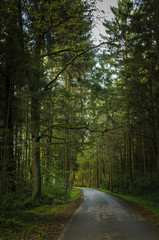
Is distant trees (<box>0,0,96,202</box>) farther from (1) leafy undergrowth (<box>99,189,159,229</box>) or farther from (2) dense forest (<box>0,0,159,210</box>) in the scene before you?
(1) leafy undergrowth (<box>99,189,159,229</box>)

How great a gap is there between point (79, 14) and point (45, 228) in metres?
9.26

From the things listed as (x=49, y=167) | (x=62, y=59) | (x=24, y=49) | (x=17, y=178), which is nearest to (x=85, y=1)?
(x=24, y=49)

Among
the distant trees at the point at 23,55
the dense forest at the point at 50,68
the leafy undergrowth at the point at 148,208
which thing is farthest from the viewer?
the leafy undergrowth at the point at 148,208

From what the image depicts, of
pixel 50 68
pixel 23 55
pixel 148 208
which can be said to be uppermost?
pixel 50 68

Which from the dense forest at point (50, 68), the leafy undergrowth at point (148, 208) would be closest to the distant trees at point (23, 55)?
the dense forest at point (50, 68)

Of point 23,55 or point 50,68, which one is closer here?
point 23,55

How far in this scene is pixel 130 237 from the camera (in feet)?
18.7

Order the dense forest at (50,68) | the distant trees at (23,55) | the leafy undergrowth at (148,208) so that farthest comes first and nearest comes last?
the leafy undergrowth at (148,208)
the dense forest at (50,68)
the distant trees at (23,55)

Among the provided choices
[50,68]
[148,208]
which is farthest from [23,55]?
[148,208]

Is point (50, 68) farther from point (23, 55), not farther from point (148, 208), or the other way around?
point (148, 208)

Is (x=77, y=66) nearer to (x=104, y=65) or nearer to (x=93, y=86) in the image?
(x=93, y=86)

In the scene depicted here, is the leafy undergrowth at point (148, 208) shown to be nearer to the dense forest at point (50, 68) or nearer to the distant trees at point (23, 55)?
the dense forest at point (50, 68)

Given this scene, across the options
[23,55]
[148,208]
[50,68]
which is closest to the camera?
[23,55]

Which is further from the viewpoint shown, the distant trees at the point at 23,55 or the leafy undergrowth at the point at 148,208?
the leafy undergrowth at the point at 148,208
